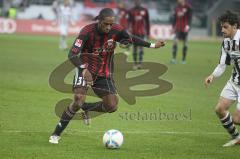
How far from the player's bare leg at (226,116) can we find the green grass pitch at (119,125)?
0.29 metres

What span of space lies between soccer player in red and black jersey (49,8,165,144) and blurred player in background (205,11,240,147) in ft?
3.91

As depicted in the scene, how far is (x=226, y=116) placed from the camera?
10945 millimetres

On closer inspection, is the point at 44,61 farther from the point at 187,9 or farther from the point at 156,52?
the point at 156,52

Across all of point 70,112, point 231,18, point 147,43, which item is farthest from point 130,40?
point 231,18

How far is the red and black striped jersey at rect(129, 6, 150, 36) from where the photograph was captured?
25.5m

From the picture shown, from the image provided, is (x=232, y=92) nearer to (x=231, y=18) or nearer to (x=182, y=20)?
(x=231, y=18)

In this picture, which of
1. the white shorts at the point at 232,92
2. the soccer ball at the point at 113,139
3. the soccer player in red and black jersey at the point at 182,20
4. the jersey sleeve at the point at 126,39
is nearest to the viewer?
the soccer ball at the point at 113,139

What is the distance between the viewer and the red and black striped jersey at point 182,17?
1082 inches

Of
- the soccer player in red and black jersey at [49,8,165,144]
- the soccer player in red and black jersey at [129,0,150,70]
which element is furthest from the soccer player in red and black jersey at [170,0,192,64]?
the soccer player in red and black jersey at [49,8,165,144]

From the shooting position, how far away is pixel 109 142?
33.9ft

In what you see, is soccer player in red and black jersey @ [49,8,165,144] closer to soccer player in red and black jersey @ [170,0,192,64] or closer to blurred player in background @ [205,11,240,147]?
blurred player in background @ [205,11,240,147]

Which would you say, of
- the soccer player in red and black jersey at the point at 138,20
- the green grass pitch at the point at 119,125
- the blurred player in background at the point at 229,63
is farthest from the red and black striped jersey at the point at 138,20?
the blurred player in background at the point at 229,63

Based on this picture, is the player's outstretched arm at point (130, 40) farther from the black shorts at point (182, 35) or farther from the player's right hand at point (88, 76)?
the black shorts at point (182, 35)

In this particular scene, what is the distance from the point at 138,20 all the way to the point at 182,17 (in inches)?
112
